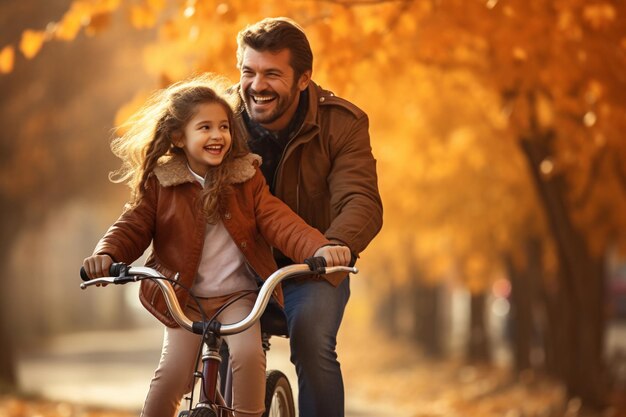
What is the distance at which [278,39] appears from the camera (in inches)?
202

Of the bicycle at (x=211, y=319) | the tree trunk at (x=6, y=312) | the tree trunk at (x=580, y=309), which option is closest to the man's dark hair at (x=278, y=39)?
the bicycle at (x=211, y=319)

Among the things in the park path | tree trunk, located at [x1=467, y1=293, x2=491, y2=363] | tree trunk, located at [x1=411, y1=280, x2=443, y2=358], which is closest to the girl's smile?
the park path

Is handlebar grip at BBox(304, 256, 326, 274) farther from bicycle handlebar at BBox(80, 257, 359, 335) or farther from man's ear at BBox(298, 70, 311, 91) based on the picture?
man's ear at BBox(298, 70, 311, 91)

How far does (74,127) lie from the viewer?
19047mm

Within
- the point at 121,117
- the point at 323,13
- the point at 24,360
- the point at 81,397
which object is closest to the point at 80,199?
the point at 24,360

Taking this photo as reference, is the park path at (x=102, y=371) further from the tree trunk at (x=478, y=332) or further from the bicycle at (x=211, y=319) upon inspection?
the bicycle at (x=211, y=319)

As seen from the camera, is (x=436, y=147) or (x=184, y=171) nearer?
(x=184, y=171)

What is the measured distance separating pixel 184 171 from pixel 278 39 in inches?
29.5

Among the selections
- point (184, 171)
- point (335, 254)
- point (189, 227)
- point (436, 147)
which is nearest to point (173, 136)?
point (184, 171)

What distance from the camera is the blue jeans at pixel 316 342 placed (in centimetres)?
488

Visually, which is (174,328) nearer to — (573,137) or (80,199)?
(573,137)

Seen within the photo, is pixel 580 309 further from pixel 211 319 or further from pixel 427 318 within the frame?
pixel 427 318

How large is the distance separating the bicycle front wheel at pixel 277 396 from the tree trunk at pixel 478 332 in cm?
1916

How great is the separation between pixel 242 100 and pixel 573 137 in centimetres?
751
